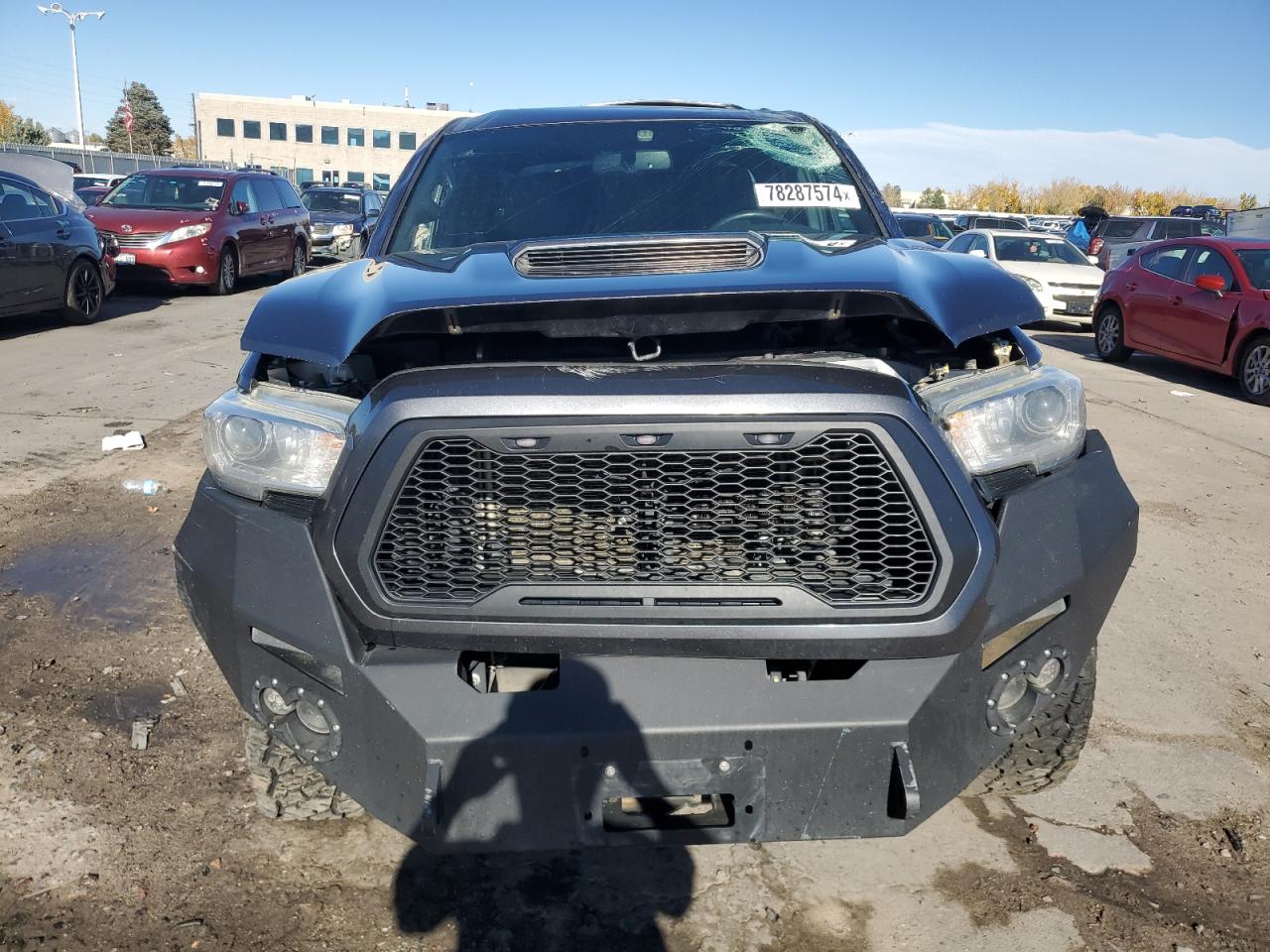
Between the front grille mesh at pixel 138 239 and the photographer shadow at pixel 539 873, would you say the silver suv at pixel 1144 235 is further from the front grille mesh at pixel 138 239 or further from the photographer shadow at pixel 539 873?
the photographer shadow at pixel 539 873

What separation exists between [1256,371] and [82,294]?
12646mm

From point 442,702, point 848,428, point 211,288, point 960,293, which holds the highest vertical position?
point 960,293

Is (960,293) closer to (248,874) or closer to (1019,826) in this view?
(1019,826)

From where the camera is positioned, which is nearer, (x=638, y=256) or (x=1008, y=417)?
(x=1008, y=417)

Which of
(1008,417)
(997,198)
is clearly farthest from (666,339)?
(997,198)

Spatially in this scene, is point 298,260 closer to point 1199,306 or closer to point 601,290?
point 1199,306

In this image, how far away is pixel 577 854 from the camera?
285 cm

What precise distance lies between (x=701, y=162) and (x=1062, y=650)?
2202 millimetres

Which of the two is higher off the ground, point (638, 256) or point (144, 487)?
point (638, 256)

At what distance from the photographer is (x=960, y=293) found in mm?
2551

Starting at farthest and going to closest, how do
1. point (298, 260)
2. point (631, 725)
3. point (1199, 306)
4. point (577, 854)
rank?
1. point (298, 260)
2. point (1199, 306)
3. point (577, 854)
4. point (631, 725)

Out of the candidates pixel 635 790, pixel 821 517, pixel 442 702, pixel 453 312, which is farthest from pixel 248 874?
pixel 821 517

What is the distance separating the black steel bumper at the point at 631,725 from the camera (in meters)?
2.14

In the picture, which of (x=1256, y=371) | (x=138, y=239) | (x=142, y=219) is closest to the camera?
(x=1256, y=371)
